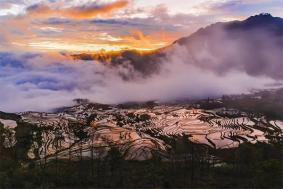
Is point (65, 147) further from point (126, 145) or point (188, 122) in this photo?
point (188, 122)

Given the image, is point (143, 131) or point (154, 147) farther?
point (143, 131)

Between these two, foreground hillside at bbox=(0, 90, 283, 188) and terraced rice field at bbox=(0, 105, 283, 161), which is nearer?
foreground hillside at bbox=(0, 90, 283, 188)

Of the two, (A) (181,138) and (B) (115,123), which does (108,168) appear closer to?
(A) (181,138)

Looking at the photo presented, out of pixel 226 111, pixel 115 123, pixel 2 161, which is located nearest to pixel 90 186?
pixel 2 161

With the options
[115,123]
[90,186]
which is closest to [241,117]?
[115,123]

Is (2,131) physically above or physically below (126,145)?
above

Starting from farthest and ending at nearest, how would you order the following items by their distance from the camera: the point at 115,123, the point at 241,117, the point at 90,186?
the point at 241,117 → the point at 115,123 → the point at 90,186

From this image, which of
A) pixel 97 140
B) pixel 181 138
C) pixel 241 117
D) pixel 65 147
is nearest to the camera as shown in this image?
pixel 65 147

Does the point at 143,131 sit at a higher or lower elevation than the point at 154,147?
higher

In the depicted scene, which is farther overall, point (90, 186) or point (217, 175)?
point (217, 175)

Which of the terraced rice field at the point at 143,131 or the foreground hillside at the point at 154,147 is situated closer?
the foreground hillside at the point at 154,147
